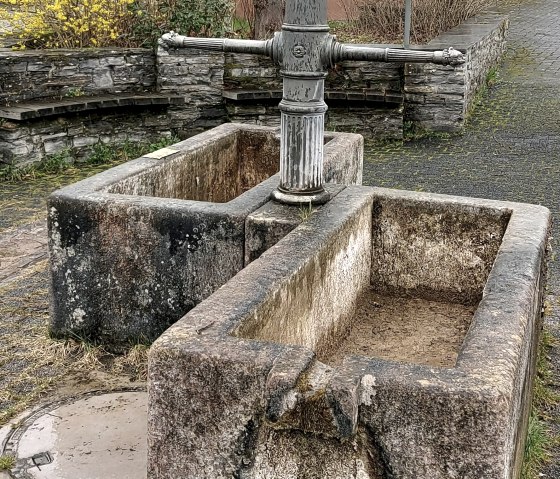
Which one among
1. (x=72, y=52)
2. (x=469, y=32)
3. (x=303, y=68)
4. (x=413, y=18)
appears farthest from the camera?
(x=413, y=18)

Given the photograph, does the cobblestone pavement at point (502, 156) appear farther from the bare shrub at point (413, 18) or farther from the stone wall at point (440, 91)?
the bare shrub at point (413, 18)

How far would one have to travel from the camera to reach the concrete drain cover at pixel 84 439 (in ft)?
11.1

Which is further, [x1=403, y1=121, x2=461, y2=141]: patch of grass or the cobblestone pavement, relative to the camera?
[x1=403, y1=121, x2=461, y2=141]: patch of grass

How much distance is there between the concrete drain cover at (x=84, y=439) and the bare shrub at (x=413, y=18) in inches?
364

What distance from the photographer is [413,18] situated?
12344 mm

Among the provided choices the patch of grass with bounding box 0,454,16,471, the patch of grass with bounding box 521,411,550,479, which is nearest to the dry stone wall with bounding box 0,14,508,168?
the patch of grass with bounding box 0,454,16,471

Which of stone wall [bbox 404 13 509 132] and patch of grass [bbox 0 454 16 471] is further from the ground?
stone wall [bbox 404 13 509 132]

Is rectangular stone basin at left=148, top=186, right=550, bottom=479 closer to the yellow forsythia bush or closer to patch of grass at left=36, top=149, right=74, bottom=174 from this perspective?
patch of grass at left=36, top=149, right=74, bottom=174

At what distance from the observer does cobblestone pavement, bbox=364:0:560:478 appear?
7945mm

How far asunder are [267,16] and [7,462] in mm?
8941

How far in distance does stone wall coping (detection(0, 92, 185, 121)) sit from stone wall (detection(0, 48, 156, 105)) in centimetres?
13

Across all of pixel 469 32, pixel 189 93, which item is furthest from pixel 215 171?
pixel 469 32

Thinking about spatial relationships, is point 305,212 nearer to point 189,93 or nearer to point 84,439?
point 84,439

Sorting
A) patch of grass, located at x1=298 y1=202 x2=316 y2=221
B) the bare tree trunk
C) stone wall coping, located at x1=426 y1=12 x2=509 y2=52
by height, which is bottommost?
patch of grass, located at x1=298 y1=202 x2=316 y2=221
